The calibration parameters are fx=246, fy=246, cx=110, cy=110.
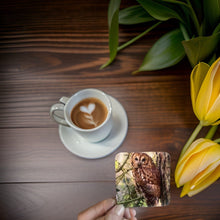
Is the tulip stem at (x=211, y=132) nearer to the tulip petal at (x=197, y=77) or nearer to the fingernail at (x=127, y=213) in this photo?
the tulip petal at (x=197, y=77)

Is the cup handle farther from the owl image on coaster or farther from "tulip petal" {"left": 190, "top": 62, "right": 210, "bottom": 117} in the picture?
"tulip petal" {"left": 190, "top": 62, "right": 210, "bottom": 117}

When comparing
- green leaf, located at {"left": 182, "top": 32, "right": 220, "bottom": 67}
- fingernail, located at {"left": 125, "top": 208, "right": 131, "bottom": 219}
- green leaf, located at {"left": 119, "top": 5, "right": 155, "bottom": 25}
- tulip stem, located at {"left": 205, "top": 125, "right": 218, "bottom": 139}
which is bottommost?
fingernail, located at {"left": 125, "top": 208, "right": 131, "bottom": 219}

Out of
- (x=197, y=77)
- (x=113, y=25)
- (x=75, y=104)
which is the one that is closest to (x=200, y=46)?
(x=197, y=77)

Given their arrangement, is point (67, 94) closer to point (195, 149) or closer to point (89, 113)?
point (89, 113)

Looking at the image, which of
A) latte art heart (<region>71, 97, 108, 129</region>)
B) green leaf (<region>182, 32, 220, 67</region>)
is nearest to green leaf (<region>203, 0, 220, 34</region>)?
green leaf (<region>182, 32, 220, 67</region>)

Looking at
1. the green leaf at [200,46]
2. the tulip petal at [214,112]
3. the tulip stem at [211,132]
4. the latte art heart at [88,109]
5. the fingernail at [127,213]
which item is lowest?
the fingernail at [127,213]

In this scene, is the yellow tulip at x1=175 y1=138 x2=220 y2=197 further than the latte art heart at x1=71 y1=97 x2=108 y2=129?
No

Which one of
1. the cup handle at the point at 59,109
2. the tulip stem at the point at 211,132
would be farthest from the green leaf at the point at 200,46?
the cup handle at the point at 59,109

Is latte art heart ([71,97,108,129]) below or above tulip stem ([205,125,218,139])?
above
